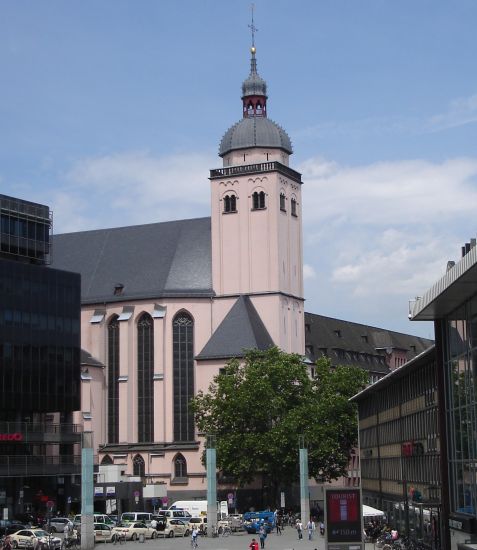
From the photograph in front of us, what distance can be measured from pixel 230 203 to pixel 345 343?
163ft

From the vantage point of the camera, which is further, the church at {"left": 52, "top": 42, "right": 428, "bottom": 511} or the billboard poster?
the church at {"left": 52, "top": 42, "right": 428, "bottom": 511}

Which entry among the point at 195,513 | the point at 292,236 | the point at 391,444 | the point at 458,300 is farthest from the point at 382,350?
the point at 458,300

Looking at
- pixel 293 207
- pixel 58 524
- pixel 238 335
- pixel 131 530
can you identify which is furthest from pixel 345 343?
pixel 131 530

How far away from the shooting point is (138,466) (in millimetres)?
135625

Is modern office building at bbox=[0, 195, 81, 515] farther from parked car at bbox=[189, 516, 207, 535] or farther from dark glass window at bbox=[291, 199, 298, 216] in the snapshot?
dark glass window at bbox=[291, 199, 298, 216]

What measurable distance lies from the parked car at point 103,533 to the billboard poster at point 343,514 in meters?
40.2

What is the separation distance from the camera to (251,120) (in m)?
142

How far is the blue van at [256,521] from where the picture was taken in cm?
9869

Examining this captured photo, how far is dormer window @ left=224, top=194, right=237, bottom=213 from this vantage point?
457ft

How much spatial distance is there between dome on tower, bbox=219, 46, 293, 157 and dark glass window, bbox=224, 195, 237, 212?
588 centimetres

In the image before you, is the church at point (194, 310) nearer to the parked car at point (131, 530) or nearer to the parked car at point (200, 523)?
the parked car at point (200, 523)

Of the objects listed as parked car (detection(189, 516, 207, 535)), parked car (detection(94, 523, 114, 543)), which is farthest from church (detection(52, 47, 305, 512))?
parked car (detection(94, 523, 114, 543))

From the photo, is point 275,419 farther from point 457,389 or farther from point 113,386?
point 457,389

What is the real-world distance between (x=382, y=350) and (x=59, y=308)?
9172cm
